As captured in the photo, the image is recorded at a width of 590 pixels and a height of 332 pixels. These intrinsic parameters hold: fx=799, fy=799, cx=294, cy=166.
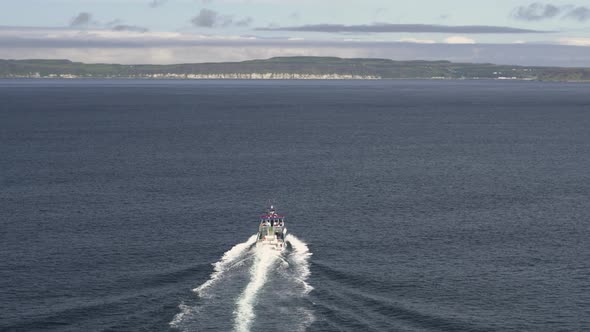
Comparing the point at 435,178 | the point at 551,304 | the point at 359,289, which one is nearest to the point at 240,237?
the point at 359,289

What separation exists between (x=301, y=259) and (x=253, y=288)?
15696 millimetres

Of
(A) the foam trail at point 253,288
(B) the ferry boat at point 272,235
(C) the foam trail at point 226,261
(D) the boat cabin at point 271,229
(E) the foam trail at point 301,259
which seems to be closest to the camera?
(A) the foam trail at point 253,288

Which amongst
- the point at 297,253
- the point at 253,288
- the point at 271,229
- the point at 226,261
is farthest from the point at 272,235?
the point at 253,288

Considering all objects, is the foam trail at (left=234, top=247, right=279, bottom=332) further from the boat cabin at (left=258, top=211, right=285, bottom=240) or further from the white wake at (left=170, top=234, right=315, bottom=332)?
the boat cabin at (left=258, top=211, right=285, bottom=240)

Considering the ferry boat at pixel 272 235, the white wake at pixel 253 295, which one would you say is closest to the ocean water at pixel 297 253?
the white wake at pixel 253 295

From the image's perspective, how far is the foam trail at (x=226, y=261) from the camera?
102 metres

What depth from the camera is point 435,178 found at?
182000 millimetres

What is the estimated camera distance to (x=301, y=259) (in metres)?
114

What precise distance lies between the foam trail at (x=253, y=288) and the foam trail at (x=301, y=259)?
→ 322 centimetres

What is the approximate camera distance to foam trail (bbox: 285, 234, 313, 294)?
104069 mm

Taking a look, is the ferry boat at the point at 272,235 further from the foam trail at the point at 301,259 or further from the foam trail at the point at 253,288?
the foam trail at the point at 301,259

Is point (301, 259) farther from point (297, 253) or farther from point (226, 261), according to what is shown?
point (226, 261)

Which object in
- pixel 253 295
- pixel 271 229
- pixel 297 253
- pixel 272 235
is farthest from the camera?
pixel 271 229

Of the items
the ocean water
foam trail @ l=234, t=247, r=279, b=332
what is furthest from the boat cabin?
the ocean water
